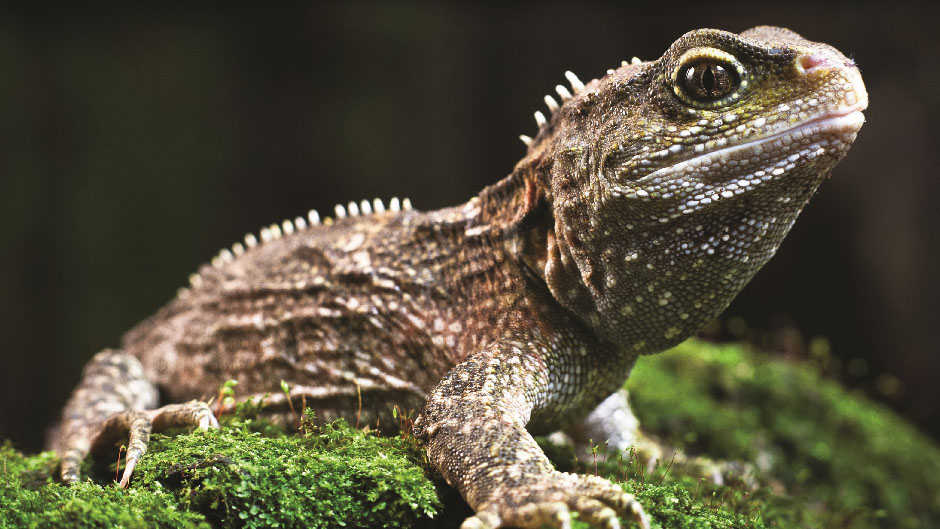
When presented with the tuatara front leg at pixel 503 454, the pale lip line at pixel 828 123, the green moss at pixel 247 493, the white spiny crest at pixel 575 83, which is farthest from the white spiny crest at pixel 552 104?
the green moss at pixel 247 493

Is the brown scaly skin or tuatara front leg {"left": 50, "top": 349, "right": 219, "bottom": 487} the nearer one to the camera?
the brown scaly skin

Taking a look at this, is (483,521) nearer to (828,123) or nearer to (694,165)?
(694,165)

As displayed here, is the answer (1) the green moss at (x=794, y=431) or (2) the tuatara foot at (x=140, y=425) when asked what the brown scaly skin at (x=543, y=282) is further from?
(1) the green moss at (x=794, y=431)

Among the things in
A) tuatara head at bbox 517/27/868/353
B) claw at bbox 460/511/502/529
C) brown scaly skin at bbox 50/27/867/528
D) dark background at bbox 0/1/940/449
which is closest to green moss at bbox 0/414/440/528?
brown scaly skin at bbox 50/27/867/528

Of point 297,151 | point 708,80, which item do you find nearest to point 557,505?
point 708,80

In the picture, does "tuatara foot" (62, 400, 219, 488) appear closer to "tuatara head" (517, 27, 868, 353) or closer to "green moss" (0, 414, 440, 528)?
"green moss" (0, 414, 440, 528)

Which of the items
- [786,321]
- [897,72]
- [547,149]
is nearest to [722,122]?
[547,149]
